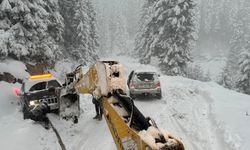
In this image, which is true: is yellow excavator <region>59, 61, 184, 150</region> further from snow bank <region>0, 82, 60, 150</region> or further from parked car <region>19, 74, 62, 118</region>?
parked car <region>19, 74, 62, 118</region>

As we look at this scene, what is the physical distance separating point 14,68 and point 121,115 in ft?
53.4

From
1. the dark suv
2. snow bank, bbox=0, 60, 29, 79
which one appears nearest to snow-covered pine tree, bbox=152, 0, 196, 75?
snow bank, bbox=0, 60, 29, 79

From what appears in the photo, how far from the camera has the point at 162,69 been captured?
3847 centimetres

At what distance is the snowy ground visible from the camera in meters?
11.2

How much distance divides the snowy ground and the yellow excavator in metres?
3.81

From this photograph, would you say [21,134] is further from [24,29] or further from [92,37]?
[92,37]

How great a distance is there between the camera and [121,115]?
6.09 meters

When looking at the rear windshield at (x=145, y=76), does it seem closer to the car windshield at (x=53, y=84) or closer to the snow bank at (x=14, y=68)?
the car windshield at (x=53, y=84)

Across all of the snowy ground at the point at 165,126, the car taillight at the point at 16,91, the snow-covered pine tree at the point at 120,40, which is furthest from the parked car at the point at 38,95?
the snow-covered pine tree at the point at 120,40

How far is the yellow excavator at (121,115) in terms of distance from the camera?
16.6ft

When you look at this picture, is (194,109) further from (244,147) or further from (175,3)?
(175,3)

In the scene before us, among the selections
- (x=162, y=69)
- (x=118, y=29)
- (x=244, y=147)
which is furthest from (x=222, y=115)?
(x=118, y=29)

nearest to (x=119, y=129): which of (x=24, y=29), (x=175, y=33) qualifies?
(x=24, y=29)

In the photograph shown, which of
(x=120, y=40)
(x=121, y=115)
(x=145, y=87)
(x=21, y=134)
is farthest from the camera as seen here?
(x=120, y=40)
